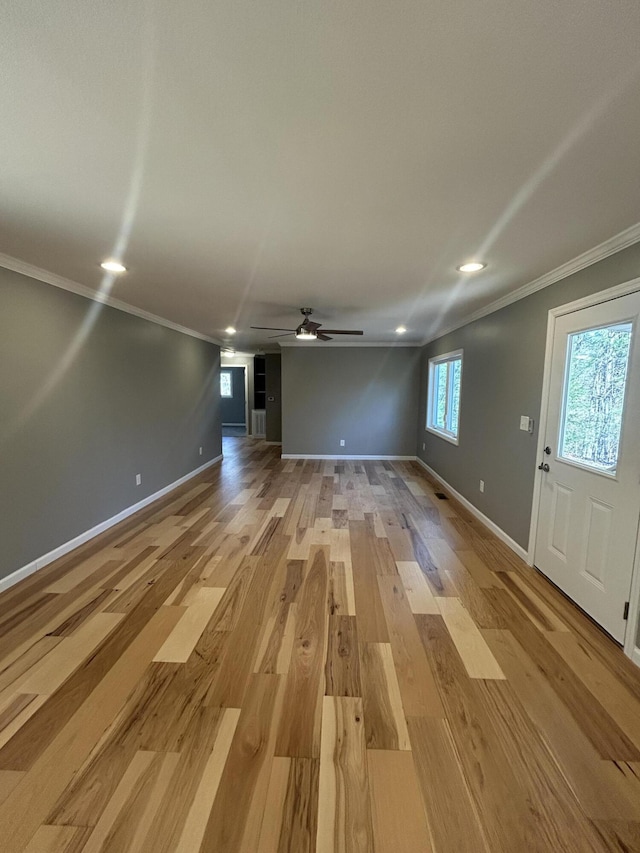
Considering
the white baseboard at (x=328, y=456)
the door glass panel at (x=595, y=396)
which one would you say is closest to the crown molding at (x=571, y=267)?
the door glass panel at (x=595, y=396)

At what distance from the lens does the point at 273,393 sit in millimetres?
8641

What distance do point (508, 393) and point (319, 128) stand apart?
9.50 ft

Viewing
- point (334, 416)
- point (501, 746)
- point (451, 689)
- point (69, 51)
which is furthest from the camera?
point (334, 416)

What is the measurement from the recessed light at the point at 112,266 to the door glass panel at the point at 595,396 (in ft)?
10.7

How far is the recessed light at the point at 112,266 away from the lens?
2.51 m

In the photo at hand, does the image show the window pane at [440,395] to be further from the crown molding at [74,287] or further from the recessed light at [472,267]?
the crown molding at [74,287]

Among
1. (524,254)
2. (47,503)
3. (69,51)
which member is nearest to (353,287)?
(524,254)

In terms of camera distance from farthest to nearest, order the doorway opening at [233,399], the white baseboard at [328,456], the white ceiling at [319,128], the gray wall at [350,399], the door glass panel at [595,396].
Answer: the doorway opening at [233,399] < the white baseboard at [328,456] < the gray wall at [350,399] < the door glass panel at [595,396] < the white ceiling at [319,128]

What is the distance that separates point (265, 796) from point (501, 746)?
3.11 feet

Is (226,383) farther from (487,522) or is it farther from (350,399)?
(487,522)

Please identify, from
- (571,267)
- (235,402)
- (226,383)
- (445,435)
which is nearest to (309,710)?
(571,267)

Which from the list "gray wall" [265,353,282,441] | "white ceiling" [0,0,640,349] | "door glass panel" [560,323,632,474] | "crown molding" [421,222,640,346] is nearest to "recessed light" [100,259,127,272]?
"white ceiling" [0,0,640,349]

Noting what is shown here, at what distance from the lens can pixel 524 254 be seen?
7.56 ft

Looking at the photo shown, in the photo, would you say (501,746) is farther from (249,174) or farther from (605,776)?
(249,174)
